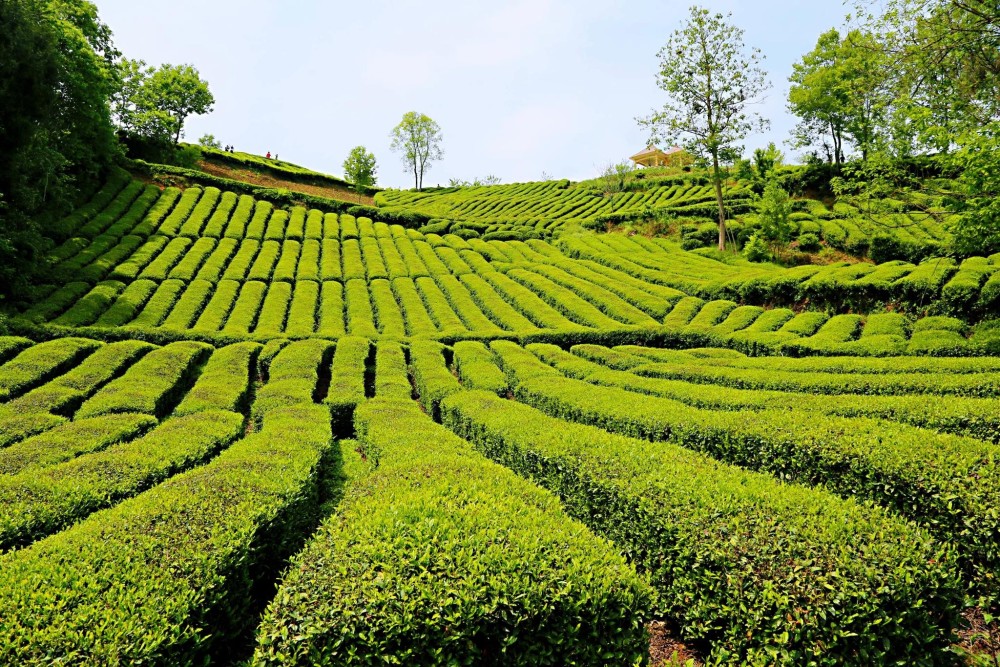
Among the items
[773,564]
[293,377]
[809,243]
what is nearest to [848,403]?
[773,564]

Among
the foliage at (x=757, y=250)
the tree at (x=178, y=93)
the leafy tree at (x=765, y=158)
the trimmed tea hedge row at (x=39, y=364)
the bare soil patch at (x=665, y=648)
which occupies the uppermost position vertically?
the tree at (x=178, y=93)

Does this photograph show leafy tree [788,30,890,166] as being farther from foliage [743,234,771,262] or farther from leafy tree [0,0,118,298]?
leafy tree [0,0,118,298]

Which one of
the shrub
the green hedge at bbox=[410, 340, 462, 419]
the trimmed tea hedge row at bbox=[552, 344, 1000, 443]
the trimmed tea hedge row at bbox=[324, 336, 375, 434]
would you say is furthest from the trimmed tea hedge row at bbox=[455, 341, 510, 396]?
the shrub

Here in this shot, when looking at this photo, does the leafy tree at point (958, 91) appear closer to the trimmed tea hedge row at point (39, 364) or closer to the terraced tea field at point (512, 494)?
the terraced tea field at point (512, 494)

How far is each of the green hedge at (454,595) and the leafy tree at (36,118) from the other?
27.8 m

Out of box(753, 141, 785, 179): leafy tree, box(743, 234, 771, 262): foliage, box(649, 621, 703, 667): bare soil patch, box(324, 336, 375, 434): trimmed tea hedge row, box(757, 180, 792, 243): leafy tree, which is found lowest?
box(649, 621, 703, 667): bare soil patch

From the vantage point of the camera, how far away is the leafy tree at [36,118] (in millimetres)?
23766

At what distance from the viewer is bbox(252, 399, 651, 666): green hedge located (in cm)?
424

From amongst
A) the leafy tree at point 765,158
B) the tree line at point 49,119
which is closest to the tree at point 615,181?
the leafy tree at point 765,158

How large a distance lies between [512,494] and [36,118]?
33308 millimetres

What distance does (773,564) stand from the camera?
5.09m

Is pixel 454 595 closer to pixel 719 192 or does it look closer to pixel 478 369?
pixel 478 369

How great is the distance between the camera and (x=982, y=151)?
14.1m

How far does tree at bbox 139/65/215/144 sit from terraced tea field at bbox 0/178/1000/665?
42.3 metres
